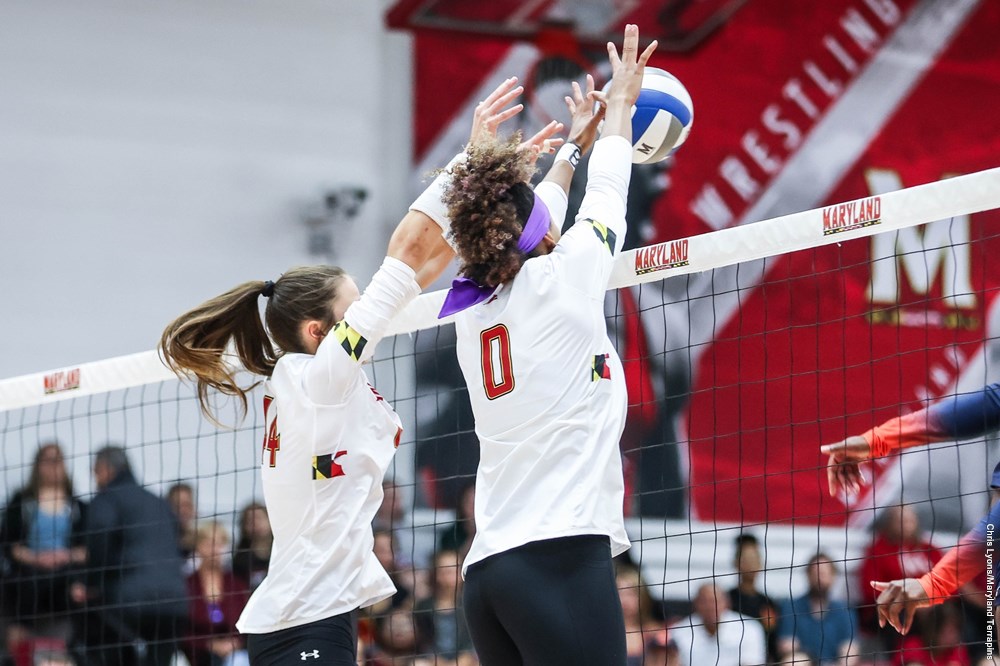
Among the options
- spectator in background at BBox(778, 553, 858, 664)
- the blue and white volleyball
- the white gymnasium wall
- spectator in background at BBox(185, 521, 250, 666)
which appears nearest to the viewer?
the blue and white volleyball

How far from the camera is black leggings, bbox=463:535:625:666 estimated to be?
9.89ft

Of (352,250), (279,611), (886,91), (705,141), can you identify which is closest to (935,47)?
(886,91)

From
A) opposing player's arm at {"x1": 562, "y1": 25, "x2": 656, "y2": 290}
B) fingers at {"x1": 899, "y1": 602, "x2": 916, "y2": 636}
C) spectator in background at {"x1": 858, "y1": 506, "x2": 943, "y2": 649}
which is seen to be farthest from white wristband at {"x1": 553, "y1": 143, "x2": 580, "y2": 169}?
spectator in background at {"x1": 858, "y1": 506, "x2": 943, "y2": 649}

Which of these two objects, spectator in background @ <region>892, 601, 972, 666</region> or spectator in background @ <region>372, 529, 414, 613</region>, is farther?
spectator in background @ <region>892, 601, 972, 666</region>

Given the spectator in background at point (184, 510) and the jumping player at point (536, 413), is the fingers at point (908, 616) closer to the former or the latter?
the jumping player at point (536, 413)

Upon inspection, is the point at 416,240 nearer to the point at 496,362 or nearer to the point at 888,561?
the point at 496,362

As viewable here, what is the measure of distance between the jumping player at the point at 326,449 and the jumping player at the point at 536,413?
33cm

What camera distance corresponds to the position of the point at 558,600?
9.93 ft

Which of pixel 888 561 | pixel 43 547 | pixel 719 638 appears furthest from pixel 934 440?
pixel 888 561

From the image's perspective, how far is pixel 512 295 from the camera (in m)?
3.24

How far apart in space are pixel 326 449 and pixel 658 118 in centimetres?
151

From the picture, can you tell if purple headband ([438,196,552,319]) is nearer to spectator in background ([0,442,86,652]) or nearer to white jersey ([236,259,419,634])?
white jersey ([236,259,419,634])

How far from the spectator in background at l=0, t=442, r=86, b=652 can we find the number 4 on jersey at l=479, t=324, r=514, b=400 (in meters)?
4.21

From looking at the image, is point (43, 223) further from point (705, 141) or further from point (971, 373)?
point (971, 373)
